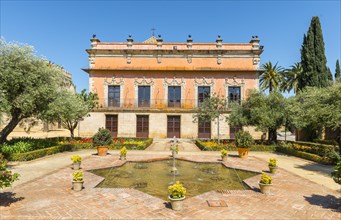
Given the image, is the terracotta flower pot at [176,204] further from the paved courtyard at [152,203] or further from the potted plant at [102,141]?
the potted plant at [102,141]

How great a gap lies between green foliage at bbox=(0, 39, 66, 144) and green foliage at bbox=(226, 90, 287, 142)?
51.7ft

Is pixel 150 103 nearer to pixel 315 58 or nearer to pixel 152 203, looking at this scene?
pixel 315 58

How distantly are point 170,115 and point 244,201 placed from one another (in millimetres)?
22325

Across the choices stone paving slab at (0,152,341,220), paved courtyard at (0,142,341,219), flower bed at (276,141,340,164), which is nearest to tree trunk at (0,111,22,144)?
paved courtyard at (0,142,341,219)

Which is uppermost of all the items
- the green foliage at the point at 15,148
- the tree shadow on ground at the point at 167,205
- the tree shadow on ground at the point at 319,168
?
the green foliage at the point at 15,148

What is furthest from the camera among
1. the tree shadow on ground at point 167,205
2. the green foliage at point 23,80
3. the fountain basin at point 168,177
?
the green foliage at point 23,80

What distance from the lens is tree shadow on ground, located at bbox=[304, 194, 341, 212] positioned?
6734 millimetres

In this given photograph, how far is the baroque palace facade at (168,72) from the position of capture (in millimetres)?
30328

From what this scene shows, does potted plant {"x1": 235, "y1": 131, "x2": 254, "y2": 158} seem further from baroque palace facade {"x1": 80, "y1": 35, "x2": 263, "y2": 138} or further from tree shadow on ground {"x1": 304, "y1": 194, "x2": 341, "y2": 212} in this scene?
baroque palace facade {"x1": 80, "y1": 35, "x2": 263, "y2": 138}

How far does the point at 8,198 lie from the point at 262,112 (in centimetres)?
1839

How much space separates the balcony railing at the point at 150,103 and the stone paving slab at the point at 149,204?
21.6 meters

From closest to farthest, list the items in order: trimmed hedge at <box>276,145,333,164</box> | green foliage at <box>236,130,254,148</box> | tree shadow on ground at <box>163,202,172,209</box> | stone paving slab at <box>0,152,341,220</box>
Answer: stone paving slab at <box>0,152,341,220</box> → tree shadow on ground at <box>163,202,172,209</box> → trimmed hedge at <box>276,145,333,164</box> → green foliage at <box>236,130,254,148</box>

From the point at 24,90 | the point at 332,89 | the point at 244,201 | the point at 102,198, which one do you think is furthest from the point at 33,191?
the point at 332,89

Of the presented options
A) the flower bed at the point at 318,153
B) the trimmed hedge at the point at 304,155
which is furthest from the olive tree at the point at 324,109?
the trimmed hedge at the point at 304,155
